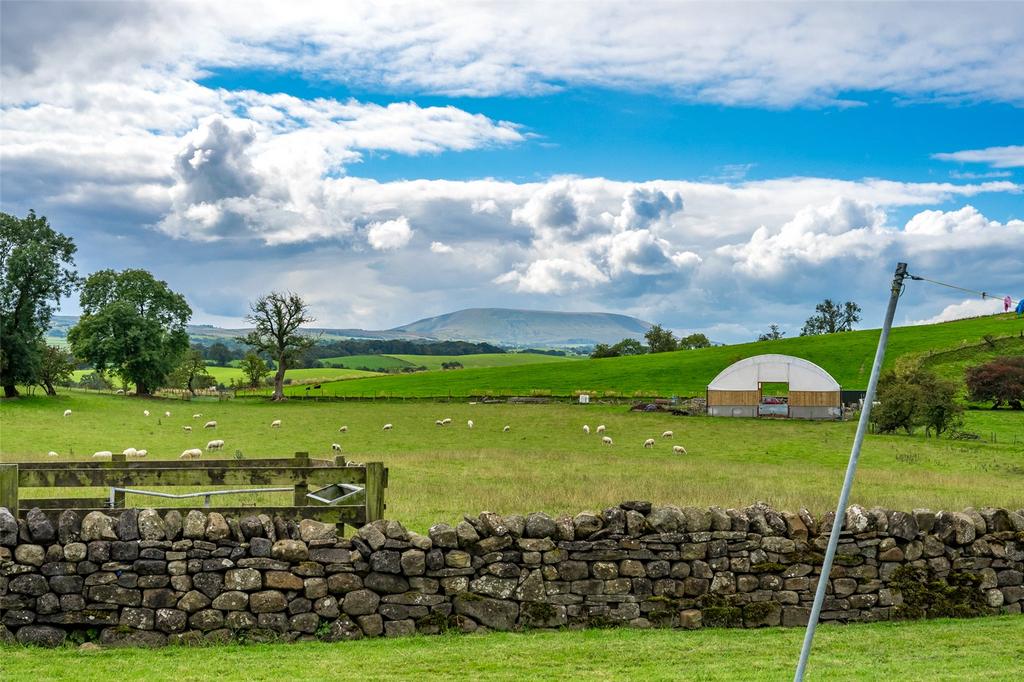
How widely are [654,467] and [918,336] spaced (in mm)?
79560

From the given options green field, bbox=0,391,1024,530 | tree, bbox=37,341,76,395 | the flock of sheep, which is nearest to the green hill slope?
green field, bbox=0,391,1024,530

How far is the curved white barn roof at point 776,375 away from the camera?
5981 cm

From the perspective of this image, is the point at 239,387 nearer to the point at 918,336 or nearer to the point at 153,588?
the point at 918,336

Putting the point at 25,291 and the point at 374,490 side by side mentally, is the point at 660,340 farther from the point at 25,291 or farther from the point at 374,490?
the point at 374,490

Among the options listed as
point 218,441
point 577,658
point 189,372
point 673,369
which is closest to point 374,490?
point 577,658

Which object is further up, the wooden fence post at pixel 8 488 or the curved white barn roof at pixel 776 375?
the curved white barn roof at pixel 776 375

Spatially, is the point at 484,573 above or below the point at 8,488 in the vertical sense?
below

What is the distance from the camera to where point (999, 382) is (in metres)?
55.2

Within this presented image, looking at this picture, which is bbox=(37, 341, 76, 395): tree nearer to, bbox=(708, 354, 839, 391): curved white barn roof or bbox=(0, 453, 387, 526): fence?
bbox=(708, 354, 839, 391): curved white barn roof

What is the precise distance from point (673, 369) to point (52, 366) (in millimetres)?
56620

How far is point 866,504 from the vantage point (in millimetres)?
18859

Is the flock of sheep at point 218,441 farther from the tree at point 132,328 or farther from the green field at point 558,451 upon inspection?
the tree at point 132,328

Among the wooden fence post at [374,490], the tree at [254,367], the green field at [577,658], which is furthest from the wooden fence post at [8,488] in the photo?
the tree at [254,367]

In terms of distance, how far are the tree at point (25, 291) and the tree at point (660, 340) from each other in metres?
90.7
